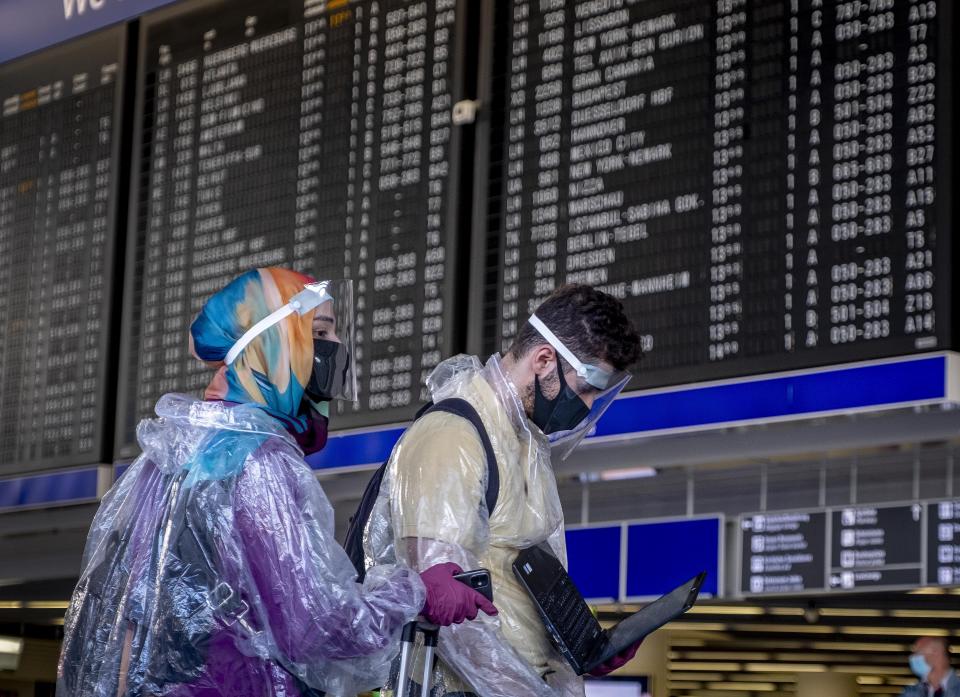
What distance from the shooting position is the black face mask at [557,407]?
2.66 metres

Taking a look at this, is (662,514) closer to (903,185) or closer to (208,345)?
(903,185)

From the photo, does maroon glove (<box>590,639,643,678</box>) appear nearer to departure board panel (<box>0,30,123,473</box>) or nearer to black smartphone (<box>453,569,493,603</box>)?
black smartphone (<box>453,569,493,603</box>)

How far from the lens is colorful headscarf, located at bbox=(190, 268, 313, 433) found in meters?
2.33

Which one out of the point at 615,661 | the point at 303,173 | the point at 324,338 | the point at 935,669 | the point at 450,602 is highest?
the point at 303,173

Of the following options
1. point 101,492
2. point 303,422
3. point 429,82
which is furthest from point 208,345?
point 101,492

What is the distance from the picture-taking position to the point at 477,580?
226 cm

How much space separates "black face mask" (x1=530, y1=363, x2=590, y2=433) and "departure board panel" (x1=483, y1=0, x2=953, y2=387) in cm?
178

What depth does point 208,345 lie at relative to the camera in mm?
2359

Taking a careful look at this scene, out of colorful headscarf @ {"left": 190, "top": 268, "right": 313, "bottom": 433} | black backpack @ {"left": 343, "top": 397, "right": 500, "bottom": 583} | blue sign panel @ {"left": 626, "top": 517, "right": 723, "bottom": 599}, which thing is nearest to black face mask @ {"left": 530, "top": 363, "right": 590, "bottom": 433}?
black backpack @ {"left": 343, "top": 397, "right": 500, "bottom": 583}

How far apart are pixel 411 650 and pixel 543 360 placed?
552mm

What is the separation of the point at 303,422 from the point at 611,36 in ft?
9.64

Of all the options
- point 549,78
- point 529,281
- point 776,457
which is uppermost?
point 549,78

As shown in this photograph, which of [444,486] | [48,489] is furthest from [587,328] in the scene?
[48,489]

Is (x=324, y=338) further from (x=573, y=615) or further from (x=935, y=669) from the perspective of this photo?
(x=935, y=669)
